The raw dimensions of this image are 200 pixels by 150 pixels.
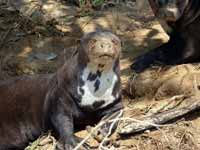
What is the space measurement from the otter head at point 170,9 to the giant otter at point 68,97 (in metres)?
1.51

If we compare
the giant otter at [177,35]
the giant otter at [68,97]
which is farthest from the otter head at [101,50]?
the giant otter at [177,35]

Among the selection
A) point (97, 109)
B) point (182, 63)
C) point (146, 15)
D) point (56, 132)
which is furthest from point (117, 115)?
point (146, 15)

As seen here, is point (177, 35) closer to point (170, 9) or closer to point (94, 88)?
point (170, 9)

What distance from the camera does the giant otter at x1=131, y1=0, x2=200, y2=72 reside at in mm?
6141

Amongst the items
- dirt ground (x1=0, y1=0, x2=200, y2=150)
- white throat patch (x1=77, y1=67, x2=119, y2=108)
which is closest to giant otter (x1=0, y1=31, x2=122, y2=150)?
white throat patch (x1=77, y1=67, x2=119, y2=108)

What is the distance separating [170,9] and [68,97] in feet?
5.87

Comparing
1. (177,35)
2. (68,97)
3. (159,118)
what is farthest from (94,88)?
(177,35)

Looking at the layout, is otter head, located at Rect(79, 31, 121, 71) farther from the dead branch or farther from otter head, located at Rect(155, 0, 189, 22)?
otter head, located at Rect(155, 0, 189, 22)

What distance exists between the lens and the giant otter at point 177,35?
6.14m

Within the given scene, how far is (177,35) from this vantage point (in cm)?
629

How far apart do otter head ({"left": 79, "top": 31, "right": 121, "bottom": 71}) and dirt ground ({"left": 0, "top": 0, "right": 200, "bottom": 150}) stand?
2.69 ft

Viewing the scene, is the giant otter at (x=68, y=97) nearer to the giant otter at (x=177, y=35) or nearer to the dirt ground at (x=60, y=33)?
the dirt ground at (x=60, y=33)

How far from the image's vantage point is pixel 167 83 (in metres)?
5.65

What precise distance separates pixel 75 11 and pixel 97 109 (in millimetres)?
3123
